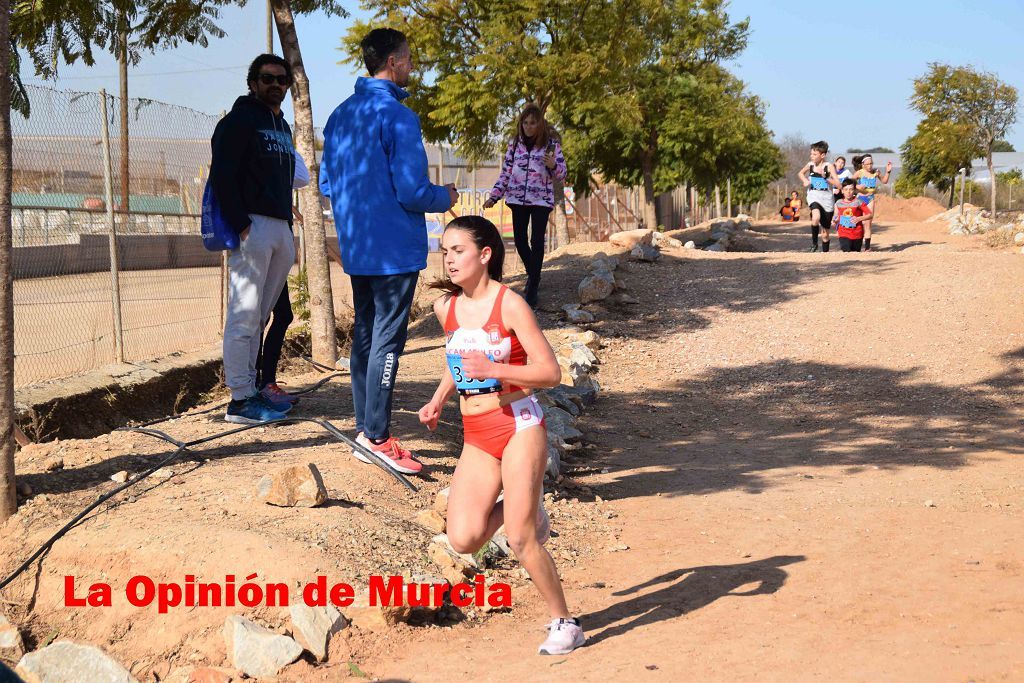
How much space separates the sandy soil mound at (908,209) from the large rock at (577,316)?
138ft

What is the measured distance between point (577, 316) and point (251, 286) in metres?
5.65

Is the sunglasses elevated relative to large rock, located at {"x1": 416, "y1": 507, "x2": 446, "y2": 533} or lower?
elevated

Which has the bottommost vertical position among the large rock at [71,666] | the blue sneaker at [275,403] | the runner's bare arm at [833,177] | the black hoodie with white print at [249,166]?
the large rock at [71,666]

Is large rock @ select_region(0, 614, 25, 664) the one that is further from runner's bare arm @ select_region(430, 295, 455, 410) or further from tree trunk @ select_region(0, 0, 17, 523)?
runner's bare arm @ select_region(430, 295, 455, 410)

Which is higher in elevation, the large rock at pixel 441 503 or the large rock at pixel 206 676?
the large rock at pixel 441 503

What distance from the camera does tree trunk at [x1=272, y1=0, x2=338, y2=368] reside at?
9.23 metres

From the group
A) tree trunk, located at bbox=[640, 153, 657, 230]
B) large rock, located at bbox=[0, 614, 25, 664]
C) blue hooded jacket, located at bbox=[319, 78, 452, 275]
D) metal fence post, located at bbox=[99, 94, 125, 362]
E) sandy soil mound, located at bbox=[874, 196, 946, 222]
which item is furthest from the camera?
sandy soil mound, located at bbox=[874, 196, 946, 222]

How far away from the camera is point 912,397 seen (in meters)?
9.38

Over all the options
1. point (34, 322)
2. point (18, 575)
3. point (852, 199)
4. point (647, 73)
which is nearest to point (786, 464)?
point (18, 575)

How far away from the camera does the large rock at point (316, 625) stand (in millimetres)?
3893

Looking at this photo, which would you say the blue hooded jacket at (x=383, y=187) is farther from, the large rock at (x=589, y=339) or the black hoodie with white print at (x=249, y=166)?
the large rock at (x=589, y=339)

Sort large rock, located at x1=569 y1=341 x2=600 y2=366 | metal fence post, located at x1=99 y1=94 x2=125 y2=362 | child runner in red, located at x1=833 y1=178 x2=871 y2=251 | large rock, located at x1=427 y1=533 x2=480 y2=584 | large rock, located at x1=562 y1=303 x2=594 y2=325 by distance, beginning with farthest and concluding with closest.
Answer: child runner in red, located at x1=833 y1=178 x2=871 y2=251 < large rock, located at x1=562 y1=303 x2=594 y2=325 < large rock, located at x1=569 y1=341 x2=600 y2=366 < metal fence post, located at x1=99 y1=94 x2=125 y2=362 < large rock, located at x1=427 y1=533 x2=480 y2=584

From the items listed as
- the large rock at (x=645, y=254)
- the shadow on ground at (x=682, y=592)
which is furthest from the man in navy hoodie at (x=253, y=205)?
the large rock at (x=645, y=254)

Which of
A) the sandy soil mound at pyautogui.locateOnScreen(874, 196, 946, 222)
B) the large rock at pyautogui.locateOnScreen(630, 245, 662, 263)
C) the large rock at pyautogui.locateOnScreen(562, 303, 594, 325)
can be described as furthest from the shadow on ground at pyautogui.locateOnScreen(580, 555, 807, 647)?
the sandy soil mound at pyautogui.locateOnScreen(874, 196, 946, 222)
